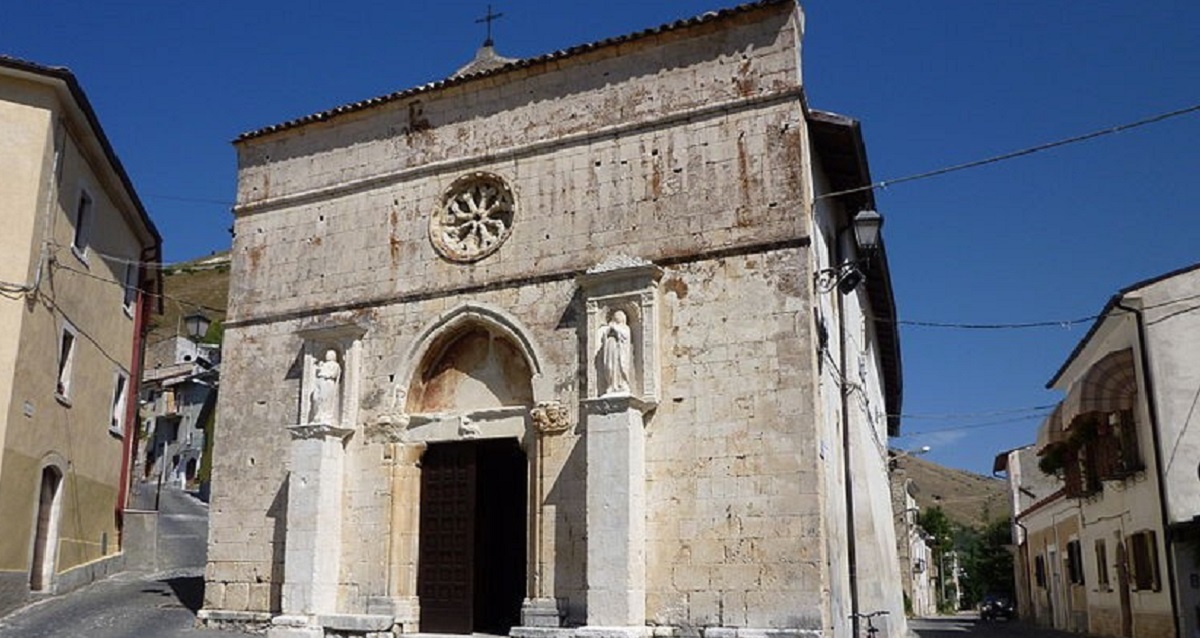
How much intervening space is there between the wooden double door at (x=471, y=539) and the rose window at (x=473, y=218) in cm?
283

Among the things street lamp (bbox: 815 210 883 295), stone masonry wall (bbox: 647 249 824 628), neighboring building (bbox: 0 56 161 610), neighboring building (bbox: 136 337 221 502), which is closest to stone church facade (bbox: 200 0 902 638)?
stone masonry wall (bbox: 647 249 824 628)

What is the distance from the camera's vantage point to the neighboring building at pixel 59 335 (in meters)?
15.8

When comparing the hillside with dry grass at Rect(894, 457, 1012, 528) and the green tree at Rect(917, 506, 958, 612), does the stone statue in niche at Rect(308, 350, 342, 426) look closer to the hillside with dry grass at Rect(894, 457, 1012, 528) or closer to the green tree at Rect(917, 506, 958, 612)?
the green tree at Rect(917, 506, 958, 612)

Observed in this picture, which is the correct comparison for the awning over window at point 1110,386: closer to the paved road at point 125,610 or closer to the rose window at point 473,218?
the rose window at point 473,218

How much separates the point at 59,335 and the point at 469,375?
7.93m

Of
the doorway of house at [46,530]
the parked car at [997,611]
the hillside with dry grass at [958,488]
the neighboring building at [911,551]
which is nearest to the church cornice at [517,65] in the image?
the doorway of house at [46,530]

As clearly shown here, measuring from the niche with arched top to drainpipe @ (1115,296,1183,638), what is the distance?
12535 millimetres

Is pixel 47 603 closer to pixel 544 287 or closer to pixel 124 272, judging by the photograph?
pixel 124 272

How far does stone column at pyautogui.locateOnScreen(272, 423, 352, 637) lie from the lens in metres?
14.2

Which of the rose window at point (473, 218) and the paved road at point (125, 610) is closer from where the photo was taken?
the paved road at point (125, 610)

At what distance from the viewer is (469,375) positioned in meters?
14.8

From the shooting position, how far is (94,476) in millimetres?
19953

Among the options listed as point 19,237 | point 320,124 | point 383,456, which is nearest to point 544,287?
point 383,456

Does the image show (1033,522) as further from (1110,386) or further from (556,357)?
(556,357)
